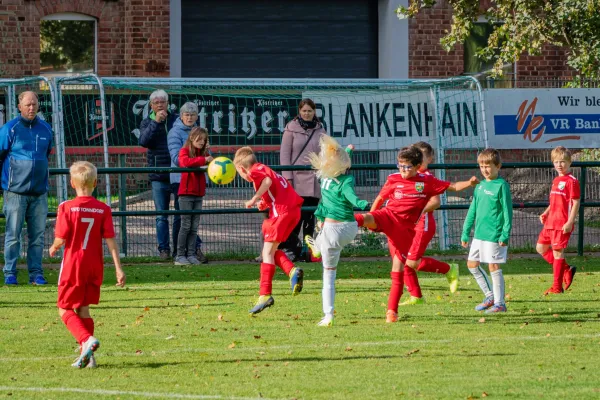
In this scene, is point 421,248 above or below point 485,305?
above

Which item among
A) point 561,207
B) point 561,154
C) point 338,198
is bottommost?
point 561,207

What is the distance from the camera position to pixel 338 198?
9062 mm

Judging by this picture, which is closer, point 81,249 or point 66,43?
point 81,249

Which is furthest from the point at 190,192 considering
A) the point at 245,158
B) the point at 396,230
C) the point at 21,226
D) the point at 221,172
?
the point at 396,230

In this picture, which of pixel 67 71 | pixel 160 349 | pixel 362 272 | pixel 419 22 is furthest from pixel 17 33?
pixel 160 349

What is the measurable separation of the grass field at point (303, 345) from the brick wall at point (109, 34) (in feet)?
39.6

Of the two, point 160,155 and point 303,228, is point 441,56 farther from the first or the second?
point 160,155

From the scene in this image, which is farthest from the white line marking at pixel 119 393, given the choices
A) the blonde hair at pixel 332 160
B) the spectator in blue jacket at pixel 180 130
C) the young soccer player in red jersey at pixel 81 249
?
the spectator in blue jacket at pixel 180 130

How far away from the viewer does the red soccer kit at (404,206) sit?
9.51 m

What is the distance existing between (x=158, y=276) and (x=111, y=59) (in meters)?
11.7

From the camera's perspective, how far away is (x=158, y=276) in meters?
12.8

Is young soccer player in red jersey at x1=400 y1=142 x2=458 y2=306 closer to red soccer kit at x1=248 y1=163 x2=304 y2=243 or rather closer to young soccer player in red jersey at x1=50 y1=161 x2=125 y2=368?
red soccer kit at x1=248 y1=163 x2=304 y2=243

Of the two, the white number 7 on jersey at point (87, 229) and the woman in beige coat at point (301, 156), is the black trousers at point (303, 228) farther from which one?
the white number 7 on jersey at point (87, 229)

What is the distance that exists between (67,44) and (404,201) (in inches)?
635
